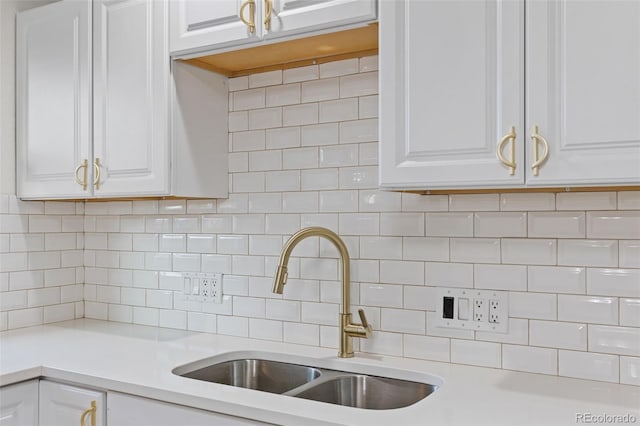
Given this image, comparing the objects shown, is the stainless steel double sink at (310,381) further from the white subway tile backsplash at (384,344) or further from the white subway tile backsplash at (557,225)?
the white subway tile backsplash at (557,225)

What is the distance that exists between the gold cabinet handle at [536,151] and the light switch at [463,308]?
1.82 ft

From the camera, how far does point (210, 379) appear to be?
75.3 inches

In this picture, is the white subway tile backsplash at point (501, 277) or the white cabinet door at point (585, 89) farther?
the white subway tile backsplash at point (501, 277)

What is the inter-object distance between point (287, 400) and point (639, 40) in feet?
3.78

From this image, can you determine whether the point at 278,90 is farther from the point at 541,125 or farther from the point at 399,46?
the point at 541,125

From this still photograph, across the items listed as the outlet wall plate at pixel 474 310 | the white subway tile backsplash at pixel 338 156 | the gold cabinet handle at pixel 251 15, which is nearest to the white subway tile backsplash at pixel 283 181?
the white subway tile backsplash at pixel 338 156

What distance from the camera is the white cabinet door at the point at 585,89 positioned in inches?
51.3

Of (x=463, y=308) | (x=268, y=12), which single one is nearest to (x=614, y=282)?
(x=463, y=308)

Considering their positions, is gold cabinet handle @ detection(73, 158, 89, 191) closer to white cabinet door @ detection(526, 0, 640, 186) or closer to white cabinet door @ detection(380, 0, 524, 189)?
white cabinet door @ detection(380, 0, 524, 189)

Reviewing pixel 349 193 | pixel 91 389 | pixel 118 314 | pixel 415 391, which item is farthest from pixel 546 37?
pixel 118 314

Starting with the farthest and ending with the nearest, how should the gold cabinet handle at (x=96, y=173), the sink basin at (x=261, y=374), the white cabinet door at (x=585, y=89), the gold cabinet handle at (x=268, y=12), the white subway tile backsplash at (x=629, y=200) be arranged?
the gold cabinet handle at (x=96, y=173) < the sink basin at (x=261, y=374) < the gold cabinet handle at (x=268, y=12) < the white subway tile backsplash at (x=629, y=200) < the white cabinet door at (x=585, y=89)

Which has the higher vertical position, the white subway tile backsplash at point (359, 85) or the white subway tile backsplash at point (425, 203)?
the white subway tile backsplash at point (359, 85)

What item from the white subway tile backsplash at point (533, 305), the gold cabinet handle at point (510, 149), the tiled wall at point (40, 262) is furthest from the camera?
the tiled wall at point (40, 262)

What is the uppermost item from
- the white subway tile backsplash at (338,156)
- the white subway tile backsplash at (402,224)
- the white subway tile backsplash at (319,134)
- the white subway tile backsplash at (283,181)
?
the white subway tile backsplash at (319,134)
